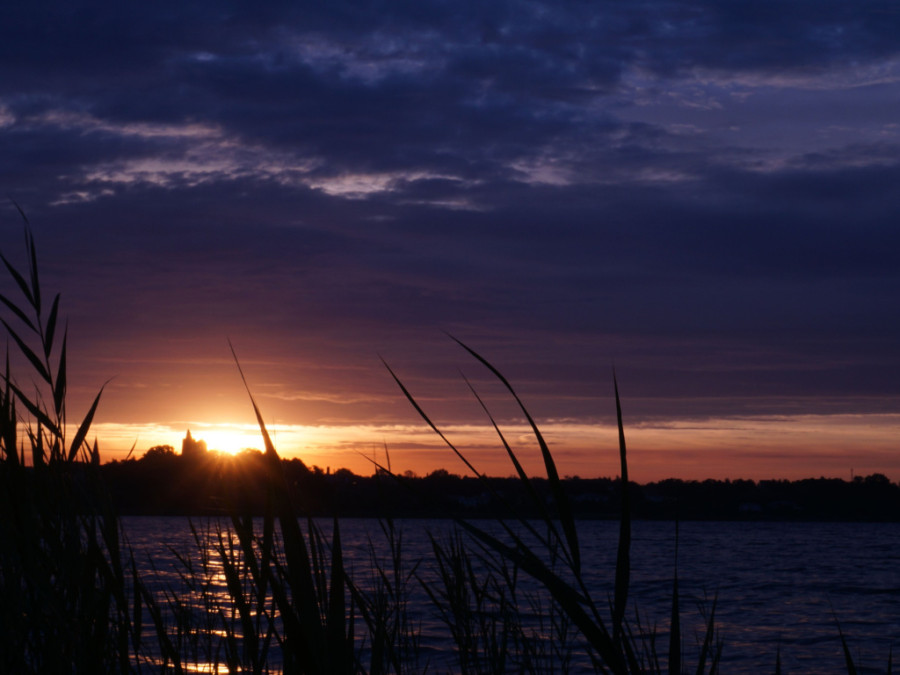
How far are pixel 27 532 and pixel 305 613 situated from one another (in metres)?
1.42

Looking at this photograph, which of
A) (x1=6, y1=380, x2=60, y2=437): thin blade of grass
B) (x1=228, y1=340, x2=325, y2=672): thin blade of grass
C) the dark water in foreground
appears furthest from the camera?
the dark water in foreground

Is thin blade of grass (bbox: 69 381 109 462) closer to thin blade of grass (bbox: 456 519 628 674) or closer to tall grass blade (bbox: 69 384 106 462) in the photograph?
tall grass blade (bbox: 69 384 106 462)

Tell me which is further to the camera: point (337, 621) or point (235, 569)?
point (235, 569)

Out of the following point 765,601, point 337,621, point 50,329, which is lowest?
point 765,601

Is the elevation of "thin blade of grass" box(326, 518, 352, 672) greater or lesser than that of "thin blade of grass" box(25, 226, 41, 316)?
lesser

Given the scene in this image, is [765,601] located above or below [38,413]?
below

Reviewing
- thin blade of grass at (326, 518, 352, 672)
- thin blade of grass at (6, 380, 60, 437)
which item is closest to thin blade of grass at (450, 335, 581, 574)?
thin blade of grass at (326, 518, 352, 672)

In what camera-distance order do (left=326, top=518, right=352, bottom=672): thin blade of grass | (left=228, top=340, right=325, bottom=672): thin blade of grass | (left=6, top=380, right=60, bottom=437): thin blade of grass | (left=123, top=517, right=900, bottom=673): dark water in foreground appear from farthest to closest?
(left=123, top=517, right=900, bottom=673): dark water in foreground < (left=6, top=380, right=60, bottom=437): thin blade of grass < (left=326, top=518, right=352, bottom=672): thin blade of grass < (left=228, top=340, right=325, bottom=672): thin blade of grass

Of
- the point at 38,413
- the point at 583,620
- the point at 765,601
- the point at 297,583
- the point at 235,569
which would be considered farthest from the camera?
the point at 765,601

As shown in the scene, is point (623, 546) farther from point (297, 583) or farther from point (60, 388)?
point (60, 388)

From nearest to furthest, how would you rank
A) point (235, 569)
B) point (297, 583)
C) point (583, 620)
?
1. point (297, 583)
2. point (583, 620)
3. point (235, 569)

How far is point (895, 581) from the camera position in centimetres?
3925

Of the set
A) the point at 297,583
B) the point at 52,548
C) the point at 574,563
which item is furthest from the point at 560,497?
the point at 52,548

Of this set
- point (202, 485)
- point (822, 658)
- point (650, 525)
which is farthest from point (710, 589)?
point (650, 525)
